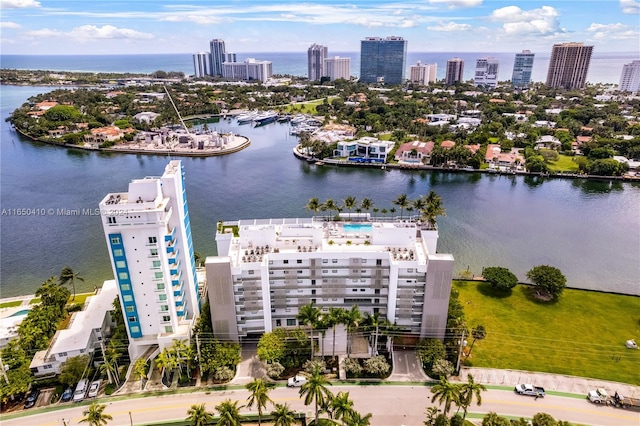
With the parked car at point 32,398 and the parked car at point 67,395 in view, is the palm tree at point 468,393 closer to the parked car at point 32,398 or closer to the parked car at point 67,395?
the parked car at point 67,395

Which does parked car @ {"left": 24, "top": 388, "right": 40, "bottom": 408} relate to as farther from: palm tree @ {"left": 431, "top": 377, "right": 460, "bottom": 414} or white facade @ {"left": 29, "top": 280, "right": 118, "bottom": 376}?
palm tree @ {"left": 431, "top": 377, "right": 460, "bottom": 414}

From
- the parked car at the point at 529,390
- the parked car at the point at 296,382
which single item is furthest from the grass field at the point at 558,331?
the parked car at the point at 296,382

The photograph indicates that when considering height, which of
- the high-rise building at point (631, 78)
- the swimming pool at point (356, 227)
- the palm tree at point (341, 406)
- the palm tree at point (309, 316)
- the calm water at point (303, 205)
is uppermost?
the high-rise building at point (631, 78)

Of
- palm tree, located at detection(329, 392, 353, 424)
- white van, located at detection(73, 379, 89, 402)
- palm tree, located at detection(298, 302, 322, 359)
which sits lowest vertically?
white van, located at detection(73, 379, 89, 402)

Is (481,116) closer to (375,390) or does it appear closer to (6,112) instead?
(375,390)

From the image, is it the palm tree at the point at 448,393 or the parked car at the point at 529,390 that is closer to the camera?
the palm tree at the point at 448,393

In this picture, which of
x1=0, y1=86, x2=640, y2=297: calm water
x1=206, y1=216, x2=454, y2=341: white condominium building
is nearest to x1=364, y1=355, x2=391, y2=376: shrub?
x1=206, y1=216, x2=454, y2=341: white condominium building

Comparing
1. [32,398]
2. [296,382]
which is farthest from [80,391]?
[296,382]

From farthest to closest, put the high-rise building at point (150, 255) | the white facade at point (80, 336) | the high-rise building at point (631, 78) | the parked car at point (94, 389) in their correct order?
the high-rise building at point (631, 78) → the white facade at point (80, 336) → the parked car at point (94, 389) → the high-rise building at point (150, 255)
